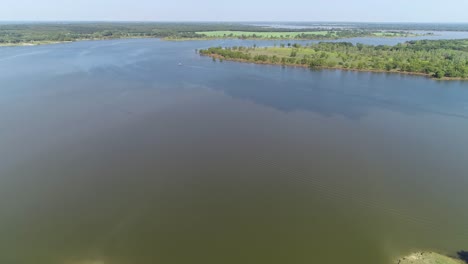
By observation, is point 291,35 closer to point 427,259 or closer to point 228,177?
point 228,177

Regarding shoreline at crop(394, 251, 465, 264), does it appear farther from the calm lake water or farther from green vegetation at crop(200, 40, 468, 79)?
green vegetation at crop(200, 40, 468, 79)

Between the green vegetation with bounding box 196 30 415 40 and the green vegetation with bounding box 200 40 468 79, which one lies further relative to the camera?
the green vegetation with bounding box 196 30 415 40

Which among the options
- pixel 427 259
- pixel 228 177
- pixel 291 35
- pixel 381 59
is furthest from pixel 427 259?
pixel 291 35

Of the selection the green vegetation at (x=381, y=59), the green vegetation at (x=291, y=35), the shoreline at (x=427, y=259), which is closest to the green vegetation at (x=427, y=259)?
the shoreline at (x=427, y=259)

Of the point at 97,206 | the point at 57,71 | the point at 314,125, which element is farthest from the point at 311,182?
the point at 57,71

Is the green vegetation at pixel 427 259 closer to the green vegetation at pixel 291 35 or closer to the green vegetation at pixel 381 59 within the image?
the green vegetation at pixel 381 59

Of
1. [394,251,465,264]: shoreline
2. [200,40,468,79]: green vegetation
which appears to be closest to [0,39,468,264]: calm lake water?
[394,251,465,264]: shoreline

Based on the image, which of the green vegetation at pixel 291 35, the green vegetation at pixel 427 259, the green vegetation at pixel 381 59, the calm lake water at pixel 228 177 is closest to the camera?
the green vegetation at pixel 427 259
